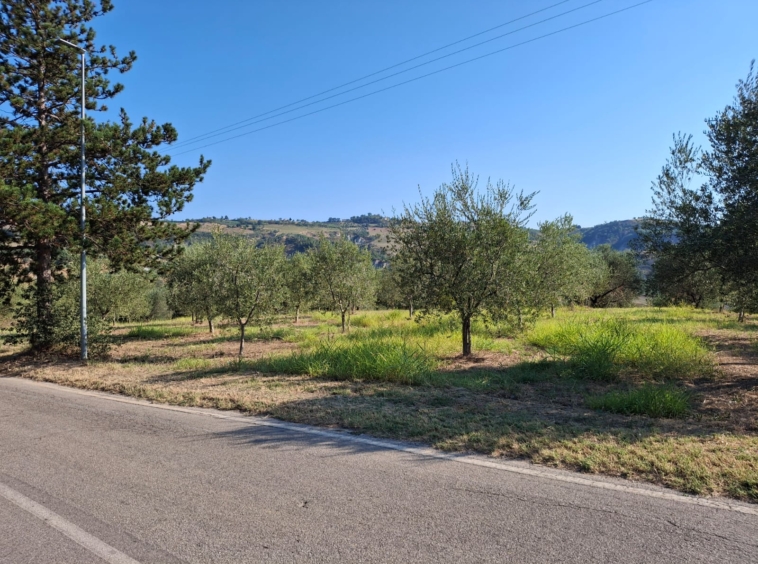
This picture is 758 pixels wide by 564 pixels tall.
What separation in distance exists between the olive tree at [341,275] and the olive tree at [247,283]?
9.62m

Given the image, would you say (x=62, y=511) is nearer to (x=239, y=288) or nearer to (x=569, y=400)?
(x=569, y=400)

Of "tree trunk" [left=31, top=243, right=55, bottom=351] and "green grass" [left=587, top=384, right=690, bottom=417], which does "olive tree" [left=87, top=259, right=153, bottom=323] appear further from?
"green grass" [left=587, top=384, right=690, bottom=417]

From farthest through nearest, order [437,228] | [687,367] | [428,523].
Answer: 1. [437,228]
2. [687,367]
3. [428,523]

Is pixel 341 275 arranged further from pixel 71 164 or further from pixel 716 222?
pixel 716 222

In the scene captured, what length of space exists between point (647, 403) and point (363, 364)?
17.2ft

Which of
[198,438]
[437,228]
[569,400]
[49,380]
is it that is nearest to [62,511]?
[198,438]

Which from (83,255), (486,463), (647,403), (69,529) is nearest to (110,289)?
(83,255)

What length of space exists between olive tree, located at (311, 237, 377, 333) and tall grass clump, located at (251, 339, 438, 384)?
41.9 feet

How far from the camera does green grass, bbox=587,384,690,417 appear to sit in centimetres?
648

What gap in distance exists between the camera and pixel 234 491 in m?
4.13

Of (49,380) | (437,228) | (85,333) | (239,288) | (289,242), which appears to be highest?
(289,242)

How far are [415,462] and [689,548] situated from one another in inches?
95.8

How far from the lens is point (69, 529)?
3486mm

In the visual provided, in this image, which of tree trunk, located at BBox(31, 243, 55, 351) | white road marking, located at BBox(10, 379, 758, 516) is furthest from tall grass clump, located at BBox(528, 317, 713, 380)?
tree trunk, located at BBox(31, 243, 55, 351)
